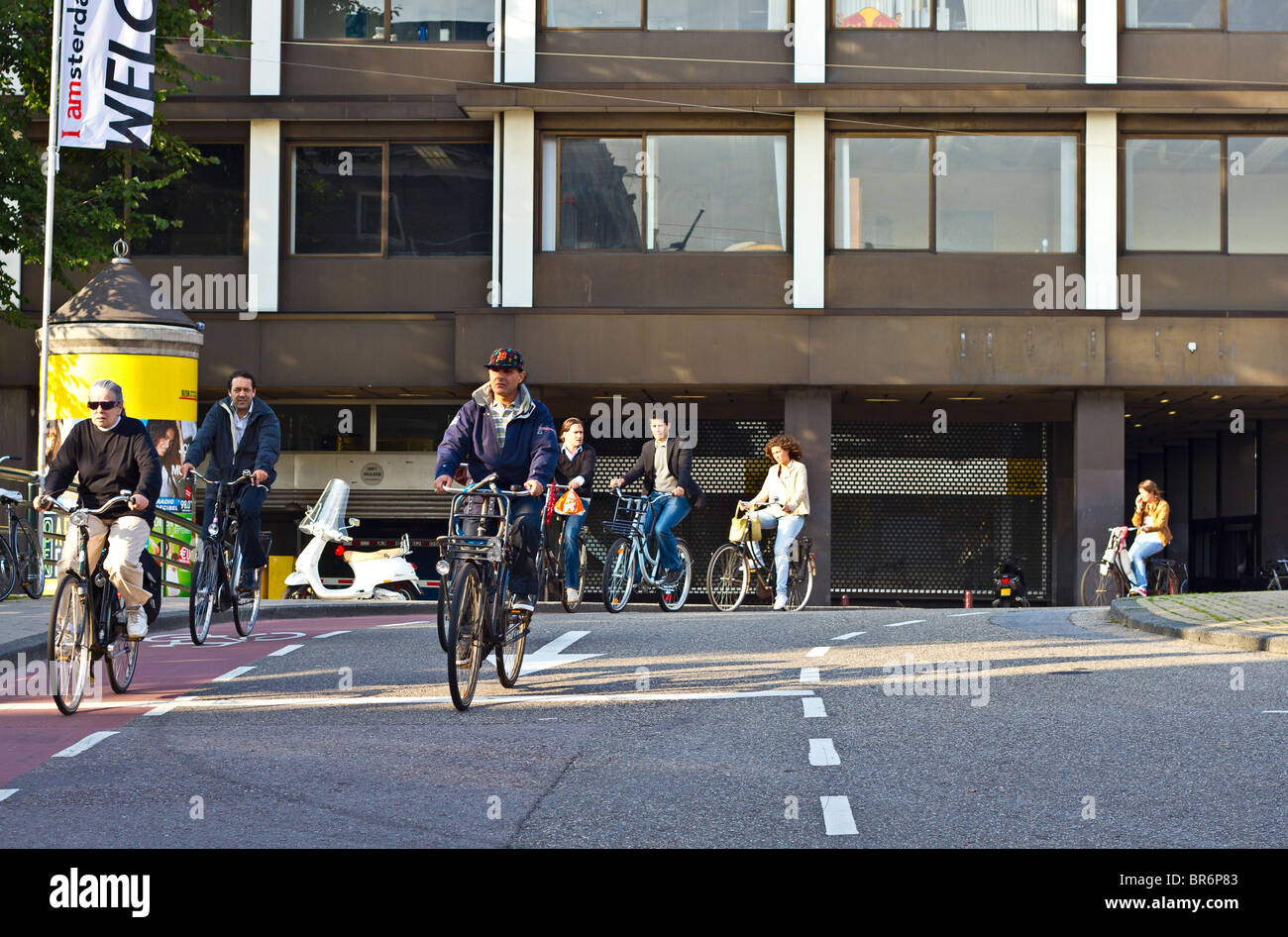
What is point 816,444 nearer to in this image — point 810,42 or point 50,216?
point 810,42

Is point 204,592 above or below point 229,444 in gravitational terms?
below

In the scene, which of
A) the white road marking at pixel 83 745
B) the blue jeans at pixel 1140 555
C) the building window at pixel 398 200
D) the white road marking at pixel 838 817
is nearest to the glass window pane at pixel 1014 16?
the building window at pixel 398 200

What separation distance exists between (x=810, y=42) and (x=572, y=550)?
425 inches

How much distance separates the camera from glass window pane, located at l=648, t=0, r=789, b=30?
23.5 m

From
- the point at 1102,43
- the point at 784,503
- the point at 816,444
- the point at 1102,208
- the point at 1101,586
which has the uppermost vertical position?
the point at 1102,43

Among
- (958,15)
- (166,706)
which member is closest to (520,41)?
(958,15)

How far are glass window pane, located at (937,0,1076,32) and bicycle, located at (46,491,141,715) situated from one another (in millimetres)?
17483

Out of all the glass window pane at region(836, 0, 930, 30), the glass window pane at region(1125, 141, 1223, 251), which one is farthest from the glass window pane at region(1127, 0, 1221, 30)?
the glass window pane at region(836, 0, 930, 30)

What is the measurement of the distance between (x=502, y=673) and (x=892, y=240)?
15376 millimetres

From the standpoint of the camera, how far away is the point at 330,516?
20.8 metres

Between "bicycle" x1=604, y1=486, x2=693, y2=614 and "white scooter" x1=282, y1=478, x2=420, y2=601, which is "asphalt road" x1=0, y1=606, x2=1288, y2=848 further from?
"white scooter" x1=282, y1=478, x2=420, y2=601
